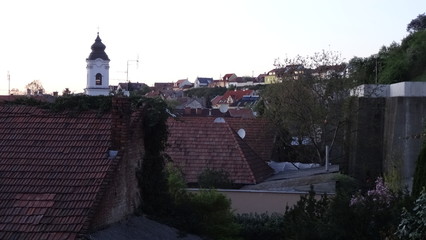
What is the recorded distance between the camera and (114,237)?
14625 millimetres

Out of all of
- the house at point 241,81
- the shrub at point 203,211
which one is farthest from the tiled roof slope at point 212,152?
the house at point 241,81

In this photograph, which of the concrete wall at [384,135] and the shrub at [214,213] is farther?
the concrete wall at [384,135]

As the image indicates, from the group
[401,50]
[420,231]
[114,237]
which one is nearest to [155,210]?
[114,237]

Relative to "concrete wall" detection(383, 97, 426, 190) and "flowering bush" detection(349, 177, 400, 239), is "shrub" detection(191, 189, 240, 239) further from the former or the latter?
"concrete wall" detection(383, 97, 426, 190)

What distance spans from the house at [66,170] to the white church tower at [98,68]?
6273cm

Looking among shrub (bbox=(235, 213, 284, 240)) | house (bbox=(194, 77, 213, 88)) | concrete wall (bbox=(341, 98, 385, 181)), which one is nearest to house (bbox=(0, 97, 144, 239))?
shrub (bbox=(235, 213, 284, 240))

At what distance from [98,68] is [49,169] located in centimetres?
6623

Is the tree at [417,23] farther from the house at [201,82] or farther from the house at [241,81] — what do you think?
the house at [201,82]

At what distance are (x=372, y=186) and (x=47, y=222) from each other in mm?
16200

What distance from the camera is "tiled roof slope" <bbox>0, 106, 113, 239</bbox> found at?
→ 13.9 metres

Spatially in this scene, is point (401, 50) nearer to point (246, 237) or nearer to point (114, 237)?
point (246, 237)

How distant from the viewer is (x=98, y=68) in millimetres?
80688

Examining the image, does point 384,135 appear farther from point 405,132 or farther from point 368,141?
point 405,132

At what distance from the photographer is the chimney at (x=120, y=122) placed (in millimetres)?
15688
